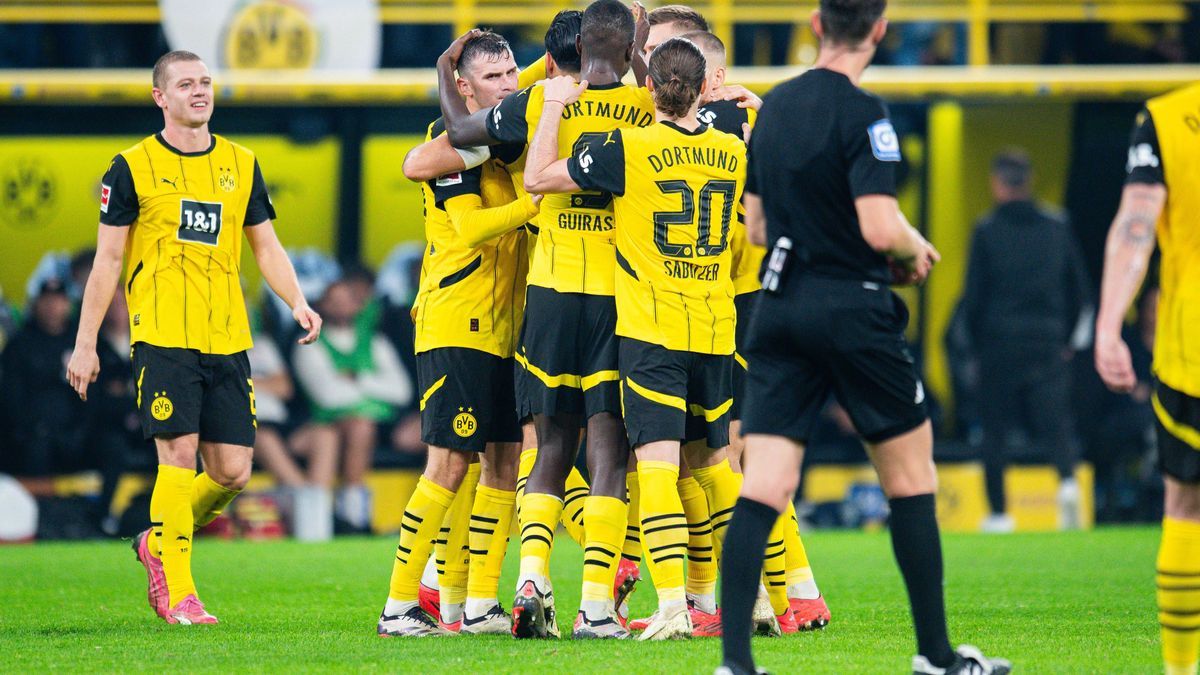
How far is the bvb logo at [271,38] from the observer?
13352 mm

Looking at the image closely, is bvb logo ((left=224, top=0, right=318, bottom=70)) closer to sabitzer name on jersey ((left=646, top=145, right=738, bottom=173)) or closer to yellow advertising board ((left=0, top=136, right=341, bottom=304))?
yellow advertising board ((left=0, top=136, right=341, bottom=304))

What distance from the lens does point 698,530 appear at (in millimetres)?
6641

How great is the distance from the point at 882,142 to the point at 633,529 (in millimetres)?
2791

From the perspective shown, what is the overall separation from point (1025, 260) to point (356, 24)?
565cm

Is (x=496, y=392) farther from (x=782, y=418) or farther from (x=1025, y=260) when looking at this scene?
(x=1025, y=260)

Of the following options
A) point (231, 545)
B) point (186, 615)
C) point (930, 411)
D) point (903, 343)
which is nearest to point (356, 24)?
point (231, 545)

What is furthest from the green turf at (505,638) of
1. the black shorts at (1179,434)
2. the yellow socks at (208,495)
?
the black shorts at (1179,434)

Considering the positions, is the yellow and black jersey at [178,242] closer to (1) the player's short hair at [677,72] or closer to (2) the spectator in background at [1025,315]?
(1) the player's short hair at [677,72]

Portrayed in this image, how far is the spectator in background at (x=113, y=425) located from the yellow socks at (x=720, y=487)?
758cm

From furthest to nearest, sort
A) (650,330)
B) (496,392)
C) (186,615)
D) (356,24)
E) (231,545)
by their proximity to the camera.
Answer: (356,24)
(231,545)
(186,615)
(496,392)
(650,330)

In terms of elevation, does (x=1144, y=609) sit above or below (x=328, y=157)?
below

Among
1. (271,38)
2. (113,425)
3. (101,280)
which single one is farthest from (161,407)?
(271,38)

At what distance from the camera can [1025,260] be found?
45.1 feet

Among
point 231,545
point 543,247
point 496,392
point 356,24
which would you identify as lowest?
point 231,545
